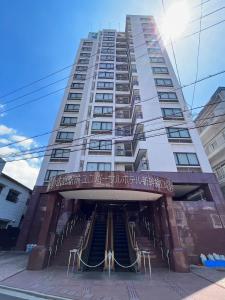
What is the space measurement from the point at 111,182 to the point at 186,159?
1118cm

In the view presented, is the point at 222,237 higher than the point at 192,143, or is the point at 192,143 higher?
the point at 192,143

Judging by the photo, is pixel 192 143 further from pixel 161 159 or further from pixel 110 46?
pixel 110 46

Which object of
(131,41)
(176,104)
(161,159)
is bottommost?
(161,159)

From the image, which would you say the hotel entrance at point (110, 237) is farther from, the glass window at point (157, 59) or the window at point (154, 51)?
the window at point (154, 51)

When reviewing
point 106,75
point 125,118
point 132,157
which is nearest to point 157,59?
point 106,75

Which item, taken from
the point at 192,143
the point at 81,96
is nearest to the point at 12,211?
the point at 81,96

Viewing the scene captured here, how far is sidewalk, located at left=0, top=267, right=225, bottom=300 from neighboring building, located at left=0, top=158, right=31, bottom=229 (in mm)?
10342

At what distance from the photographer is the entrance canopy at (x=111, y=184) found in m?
10.4

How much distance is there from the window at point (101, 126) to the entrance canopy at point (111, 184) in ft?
41.4

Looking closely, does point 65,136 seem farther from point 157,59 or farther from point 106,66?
point 157,59

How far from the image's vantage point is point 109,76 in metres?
30.4

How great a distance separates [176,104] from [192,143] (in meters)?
6.16

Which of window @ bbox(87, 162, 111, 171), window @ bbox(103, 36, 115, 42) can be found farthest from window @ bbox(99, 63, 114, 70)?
window @ bbox(87, 162, 111, 171)

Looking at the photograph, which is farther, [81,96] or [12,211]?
[81,96]
